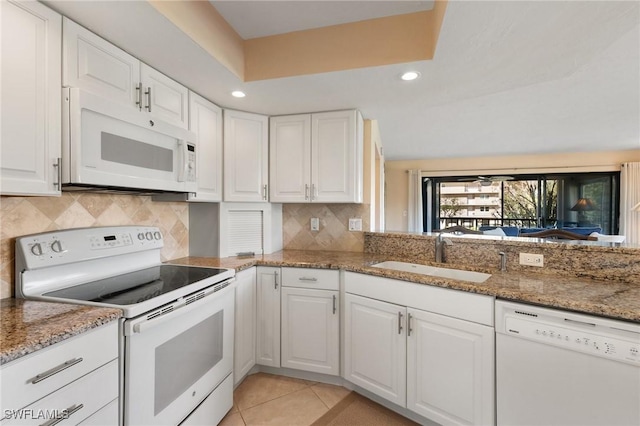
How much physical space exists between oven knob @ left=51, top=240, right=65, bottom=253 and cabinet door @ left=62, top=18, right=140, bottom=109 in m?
0.73

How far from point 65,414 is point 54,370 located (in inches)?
6.1

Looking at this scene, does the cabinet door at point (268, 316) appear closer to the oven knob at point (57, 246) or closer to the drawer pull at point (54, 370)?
the oven knob at point (57, 246)

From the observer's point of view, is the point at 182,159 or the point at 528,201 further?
the point at 528,201

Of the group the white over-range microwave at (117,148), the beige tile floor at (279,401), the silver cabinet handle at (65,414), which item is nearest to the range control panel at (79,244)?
the white over-range microwave at (117,148)

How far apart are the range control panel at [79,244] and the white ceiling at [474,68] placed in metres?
0.99

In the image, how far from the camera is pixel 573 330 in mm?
1235

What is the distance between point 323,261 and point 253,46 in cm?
155

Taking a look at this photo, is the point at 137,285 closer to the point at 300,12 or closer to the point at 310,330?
the point at 310,330

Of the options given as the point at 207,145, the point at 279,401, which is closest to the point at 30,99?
the point at 207,145

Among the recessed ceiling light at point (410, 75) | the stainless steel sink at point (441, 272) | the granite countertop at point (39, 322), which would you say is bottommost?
the stainless steel sink at point (441, 272)

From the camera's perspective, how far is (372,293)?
6.23ft

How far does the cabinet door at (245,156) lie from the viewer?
7.93ft

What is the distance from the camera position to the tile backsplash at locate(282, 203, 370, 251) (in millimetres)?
2771

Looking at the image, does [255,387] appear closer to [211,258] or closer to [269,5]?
[211,258]
